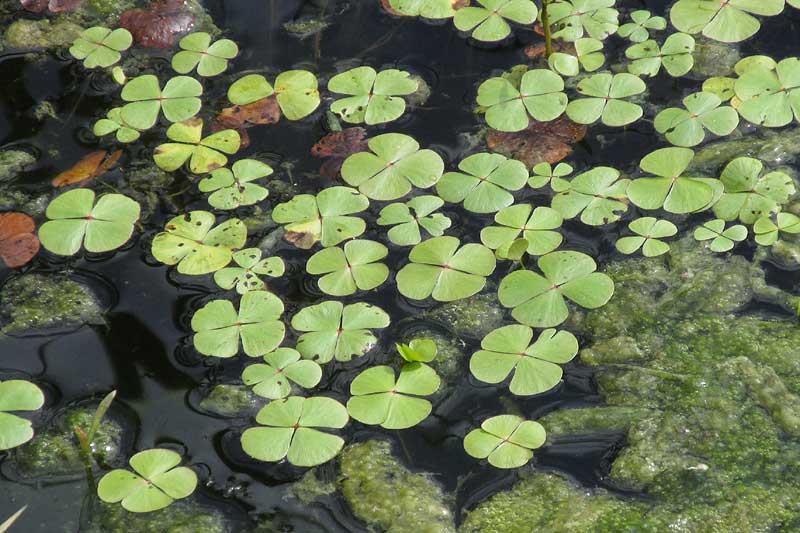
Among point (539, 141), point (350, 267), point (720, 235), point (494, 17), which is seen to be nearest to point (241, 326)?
point (350, 267)

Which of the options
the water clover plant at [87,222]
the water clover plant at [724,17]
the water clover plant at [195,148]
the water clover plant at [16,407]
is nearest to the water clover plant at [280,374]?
the water clover plant at [16,407]

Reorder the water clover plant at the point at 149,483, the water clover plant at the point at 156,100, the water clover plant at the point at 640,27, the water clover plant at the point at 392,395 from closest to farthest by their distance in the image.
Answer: the water clover plant at the point at 149,483, the water clover plant at the point at 392,395, the water clover plant at the point at 156,100, the water clover plant at the point at 640,27

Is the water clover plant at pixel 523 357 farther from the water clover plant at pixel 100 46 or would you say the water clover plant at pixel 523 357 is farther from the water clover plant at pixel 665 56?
the water clover plant at pixel 100 46

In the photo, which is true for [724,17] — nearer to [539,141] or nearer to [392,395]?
[539,141]

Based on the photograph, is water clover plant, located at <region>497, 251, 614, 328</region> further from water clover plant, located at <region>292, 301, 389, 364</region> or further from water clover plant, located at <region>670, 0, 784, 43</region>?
water clover plant, located at <region>670, 0, 784, 43</region>

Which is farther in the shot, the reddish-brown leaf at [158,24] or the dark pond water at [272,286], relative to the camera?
the reddish-brown leaf at [158,24]

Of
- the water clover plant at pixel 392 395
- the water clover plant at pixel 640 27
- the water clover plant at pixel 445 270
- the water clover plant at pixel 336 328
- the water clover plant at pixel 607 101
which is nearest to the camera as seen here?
the water clover plant at pixel 392 395
